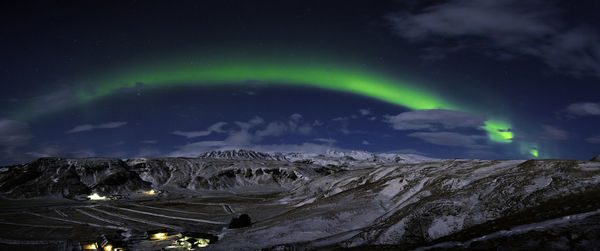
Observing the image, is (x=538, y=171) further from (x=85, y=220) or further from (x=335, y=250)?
(x=85, y=220)

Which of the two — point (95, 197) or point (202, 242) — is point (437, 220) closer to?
point (202, 242)

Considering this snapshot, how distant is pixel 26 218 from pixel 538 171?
108399 mm

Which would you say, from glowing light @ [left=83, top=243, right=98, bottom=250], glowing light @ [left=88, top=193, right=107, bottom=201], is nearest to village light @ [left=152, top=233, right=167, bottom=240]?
glowing light @ [left=83, top=243, right=98, bottom=250]

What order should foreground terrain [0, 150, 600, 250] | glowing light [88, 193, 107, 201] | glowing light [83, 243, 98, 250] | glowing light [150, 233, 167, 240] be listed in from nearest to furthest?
1. foreground terrain [0, 150, 600, 250]
2. glowing light [83, 243, 98, 250]
3. glowing light [150, 233, 167, 240]
4. glowing light [88, 193, 107, 201]

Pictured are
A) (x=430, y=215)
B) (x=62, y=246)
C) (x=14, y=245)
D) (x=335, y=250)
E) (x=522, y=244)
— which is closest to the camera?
(x=522, y=244)

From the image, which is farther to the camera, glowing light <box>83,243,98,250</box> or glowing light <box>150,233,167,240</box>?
glowing light <box>150,233,167,240</box>

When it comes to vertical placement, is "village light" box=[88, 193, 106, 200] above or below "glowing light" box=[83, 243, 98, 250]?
above

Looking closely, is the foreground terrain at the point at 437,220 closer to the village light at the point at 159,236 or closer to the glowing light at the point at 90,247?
the glowing light at the point at 90,247

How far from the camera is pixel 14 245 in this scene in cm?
4888

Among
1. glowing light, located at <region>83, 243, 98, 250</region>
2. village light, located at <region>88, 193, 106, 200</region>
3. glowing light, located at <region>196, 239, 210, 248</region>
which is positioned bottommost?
glowing light, located at <region>196, 239, 210, 248</region>

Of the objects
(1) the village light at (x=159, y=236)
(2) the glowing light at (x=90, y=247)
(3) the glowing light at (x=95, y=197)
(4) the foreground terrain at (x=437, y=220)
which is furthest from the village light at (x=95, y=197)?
(2) the glowing light at (x=90, y=247)

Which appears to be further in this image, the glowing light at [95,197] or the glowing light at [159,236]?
the glowing light at [95,197]

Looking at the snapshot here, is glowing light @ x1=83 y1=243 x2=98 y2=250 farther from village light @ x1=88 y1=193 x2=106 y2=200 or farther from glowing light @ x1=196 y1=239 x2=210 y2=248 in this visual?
village light @ x1=88 y1=193 x2=106 y2=200

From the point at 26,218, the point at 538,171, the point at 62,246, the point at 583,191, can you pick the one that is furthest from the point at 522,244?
the point at 26,218
